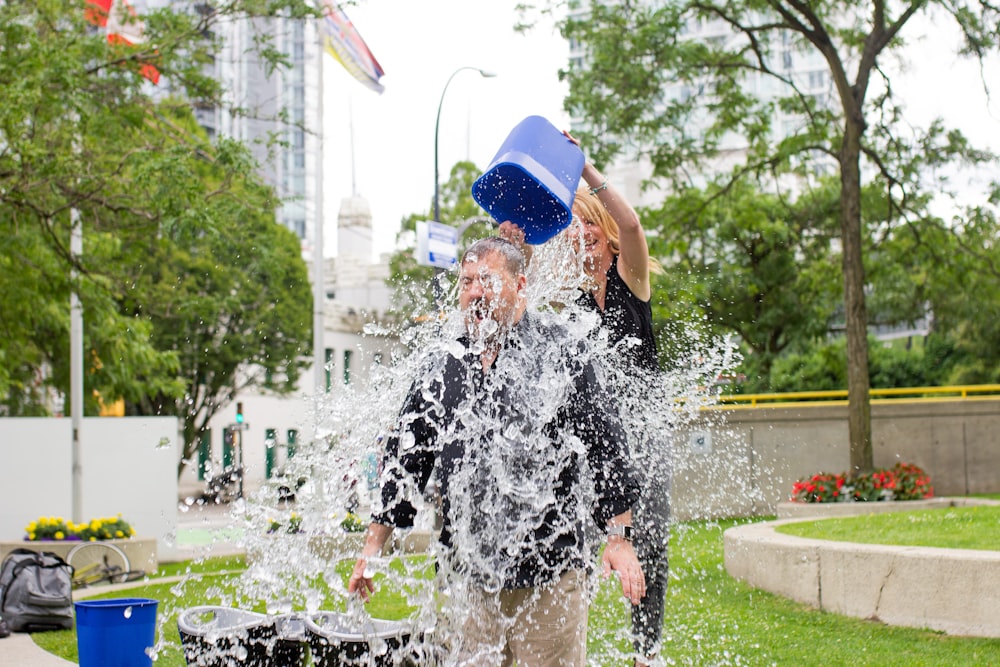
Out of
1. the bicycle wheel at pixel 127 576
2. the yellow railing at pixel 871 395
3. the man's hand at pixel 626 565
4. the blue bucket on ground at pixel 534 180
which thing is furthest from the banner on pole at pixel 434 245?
the man's hand at pixel 626 565

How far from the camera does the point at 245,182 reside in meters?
11.5

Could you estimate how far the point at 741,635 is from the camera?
6152mm

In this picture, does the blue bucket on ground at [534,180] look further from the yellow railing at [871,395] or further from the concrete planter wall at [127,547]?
the yellow railing at [871,395]

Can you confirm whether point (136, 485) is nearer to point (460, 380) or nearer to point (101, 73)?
point (101, 73)

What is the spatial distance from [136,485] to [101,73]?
531 cm

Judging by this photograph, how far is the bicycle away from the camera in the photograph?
1148 centimetres

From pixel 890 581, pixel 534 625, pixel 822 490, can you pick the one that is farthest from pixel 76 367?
pixel 534 625

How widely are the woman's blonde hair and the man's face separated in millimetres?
773

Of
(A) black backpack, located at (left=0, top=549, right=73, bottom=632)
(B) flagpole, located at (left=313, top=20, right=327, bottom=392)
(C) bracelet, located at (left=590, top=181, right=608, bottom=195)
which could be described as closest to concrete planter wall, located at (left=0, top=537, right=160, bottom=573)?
(A) black backpack, located at (left=0, top=549, right=73, bottom=632)

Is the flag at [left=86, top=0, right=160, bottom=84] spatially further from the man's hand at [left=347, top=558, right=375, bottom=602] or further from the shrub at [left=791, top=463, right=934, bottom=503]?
the man's hand at [left=347, top=558, right=375, bottom=602]

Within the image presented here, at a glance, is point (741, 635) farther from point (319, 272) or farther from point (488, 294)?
point (319, 272)

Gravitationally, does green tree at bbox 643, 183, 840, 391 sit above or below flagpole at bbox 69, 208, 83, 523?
above

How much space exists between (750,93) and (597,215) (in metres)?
13.0

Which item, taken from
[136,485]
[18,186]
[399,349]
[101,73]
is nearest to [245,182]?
[18,186]
